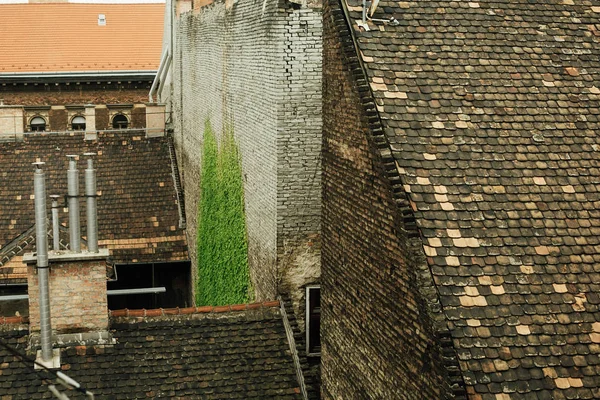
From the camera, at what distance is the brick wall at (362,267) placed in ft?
26.2

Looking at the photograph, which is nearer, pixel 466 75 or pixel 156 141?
pixel 466 75

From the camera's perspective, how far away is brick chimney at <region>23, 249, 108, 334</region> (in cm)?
1244

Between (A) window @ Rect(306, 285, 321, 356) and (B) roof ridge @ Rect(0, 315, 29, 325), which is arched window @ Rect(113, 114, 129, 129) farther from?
(B) roof ridge @ Rect(0, 315, 29, 325)

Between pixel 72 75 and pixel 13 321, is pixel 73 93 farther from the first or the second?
pixel 13 321

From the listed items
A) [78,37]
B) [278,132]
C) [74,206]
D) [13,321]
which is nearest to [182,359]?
[13,321]

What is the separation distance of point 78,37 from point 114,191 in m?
15.3

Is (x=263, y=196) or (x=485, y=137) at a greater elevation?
(x=485, y=137)

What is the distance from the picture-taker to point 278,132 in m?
14.0

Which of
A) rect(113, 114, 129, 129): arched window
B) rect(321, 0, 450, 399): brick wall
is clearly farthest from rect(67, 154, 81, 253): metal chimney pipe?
rect(113, 114, 129, 129): arched window

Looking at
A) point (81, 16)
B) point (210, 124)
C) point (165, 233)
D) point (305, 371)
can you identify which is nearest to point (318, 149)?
point (305, 371)

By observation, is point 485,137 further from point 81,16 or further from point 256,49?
point 81,16

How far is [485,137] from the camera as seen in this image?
873 cm

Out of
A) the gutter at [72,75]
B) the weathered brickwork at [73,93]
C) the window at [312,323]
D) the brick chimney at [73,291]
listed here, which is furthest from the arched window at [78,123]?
the brick chimney at [73,291]

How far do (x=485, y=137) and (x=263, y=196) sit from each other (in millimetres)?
6765
